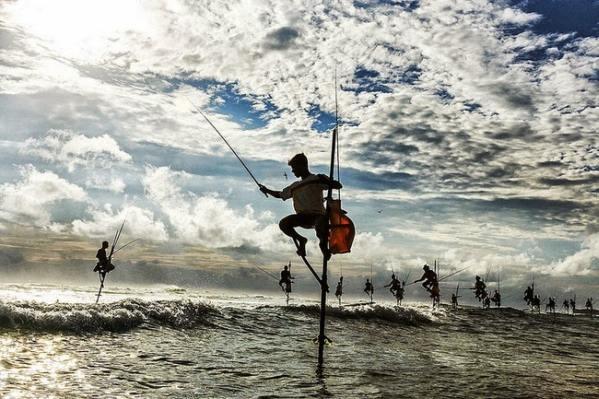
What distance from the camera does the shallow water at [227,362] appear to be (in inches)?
221

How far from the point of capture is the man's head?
8.04m

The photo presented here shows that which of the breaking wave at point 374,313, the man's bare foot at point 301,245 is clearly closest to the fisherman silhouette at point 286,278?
the breaking wave at point 374,313

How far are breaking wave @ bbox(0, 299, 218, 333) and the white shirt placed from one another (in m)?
6.90

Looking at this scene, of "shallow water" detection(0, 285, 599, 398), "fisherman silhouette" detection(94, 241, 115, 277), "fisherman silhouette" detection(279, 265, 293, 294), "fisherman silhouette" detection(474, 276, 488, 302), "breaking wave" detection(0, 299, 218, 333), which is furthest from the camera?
"fisherman silhouette" detection(474, 276, 488, 302)

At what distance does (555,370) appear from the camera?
28.0 feet

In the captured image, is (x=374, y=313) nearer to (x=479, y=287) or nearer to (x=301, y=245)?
(x=301, y=245)

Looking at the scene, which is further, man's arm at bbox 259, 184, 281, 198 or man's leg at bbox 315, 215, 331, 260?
man's arm at bbox 259, 184, 281, 198

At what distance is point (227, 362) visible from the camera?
7.81m

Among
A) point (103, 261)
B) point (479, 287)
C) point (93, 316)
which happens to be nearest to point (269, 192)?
point (93, 316)

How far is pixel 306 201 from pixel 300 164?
2.33 ft

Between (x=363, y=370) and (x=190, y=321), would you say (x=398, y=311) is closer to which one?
(x=190, y=321)

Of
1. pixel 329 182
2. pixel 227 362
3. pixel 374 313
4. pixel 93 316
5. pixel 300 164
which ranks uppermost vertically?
pixel 300 164

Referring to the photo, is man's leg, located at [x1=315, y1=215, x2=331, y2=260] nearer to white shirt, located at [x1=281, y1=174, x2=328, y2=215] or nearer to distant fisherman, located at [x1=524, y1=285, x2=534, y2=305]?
white shirt, located at [x1=281, y1=174, x2=328, y2=215]

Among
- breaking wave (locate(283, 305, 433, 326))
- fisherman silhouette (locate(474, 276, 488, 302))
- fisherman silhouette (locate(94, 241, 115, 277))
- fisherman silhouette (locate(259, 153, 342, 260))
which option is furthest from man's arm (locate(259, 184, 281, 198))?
fisherman silhouette (locate(474, 276, 488, 302))
